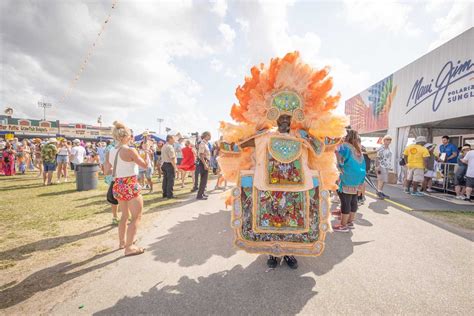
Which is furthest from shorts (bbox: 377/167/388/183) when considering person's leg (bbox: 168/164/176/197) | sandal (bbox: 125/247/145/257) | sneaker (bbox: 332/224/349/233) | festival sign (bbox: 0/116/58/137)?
festival sign (bbox: 0/116/58/137)

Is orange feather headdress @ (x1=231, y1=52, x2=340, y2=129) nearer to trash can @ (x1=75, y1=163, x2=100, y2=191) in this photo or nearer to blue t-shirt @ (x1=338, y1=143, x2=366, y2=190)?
blue t-shirt @ (x1=338, y1=143, x2=366, y2=190)

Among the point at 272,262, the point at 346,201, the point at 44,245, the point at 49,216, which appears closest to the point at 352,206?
the point at 346,201

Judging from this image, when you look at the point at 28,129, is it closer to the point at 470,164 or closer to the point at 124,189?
the point at 124,189

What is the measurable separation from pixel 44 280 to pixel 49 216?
3.24 meters

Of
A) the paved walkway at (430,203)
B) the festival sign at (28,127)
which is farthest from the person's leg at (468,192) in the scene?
the festival sign at (28,127)

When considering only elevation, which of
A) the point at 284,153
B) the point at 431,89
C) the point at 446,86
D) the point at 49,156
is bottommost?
the point at 284,153

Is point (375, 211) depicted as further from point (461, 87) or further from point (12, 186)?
point (12, 186)

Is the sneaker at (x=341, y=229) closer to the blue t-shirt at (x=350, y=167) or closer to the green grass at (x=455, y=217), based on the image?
the blue t-shirt at (x=350, y=167)

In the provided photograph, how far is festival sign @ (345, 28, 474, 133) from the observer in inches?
370

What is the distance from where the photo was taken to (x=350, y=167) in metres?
4.33

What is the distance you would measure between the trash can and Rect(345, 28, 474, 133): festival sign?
47.4 ft

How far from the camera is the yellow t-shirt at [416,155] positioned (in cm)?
816

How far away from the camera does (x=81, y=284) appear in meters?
2.69

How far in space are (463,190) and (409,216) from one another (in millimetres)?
4689
